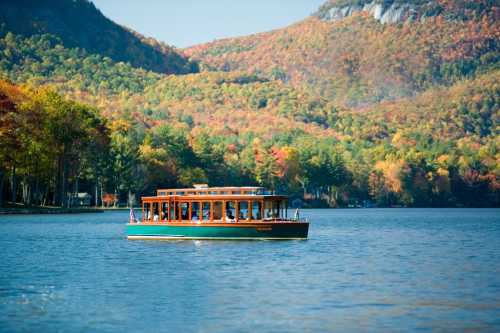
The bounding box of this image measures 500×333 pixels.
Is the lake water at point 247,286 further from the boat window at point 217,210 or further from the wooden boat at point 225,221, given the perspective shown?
the boat window at point 217,210

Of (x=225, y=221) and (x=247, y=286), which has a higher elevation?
(x=225, y=221)

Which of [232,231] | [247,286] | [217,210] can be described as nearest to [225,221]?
[232,231]

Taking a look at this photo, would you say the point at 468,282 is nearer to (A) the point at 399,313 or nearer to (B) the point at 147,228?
(A) the point at 399,313

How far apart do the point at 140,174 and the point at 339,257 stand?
105354 millimetres

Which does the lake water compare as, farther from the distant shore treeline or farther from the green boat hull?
the distant shore treeline

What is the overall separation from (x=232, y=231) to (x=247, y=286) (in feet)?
86.2

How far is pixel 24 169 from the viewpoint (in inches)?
4820

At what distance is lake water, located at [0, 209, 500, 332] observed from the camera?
35312 millimetres

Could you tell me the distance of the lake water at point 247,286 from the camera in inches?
1390

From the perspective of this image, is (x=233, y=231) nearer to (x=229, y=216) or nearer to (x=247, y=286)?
(x=229, y=216)

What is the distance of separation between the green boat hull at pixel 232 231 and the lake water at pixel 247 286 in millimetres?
786

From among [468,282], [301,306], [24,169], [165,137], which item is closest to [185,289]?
[301,306]

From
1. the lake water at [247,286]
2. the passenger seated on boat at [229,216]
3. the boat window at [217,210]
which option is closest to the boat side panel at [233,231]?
the lake water at [247,286]

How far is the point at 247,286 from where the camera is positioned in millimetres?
45469
